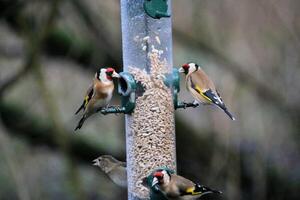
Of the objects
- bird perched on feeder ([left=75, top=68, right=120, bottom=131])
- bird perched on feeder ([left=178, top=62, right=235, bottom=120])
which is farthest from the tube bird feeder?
bird perched on feeder ([left=178, top=62, right=235, bottom=120])

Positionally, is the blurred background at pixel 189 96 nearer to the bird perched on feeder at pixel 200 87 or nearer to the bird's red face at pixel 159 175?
the bird perched on feeder at pixel 200 87

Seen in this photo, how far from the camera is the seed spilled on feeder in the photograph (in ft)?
18.9

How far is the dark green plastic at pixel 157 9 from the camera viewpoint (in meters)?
5.63

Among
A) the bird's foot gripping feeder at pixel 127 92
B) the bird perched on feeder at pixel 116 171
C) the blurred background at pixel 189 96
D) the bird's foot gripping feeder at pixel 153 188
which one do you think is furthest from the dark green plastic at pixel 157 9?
the blurred background at pixel 189 96

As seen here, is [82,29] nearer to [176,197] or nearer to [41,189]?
[41,189]

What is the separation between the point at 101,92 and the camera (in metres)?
5.77

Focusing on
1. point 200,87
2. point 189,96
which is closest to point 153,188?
point 200,87

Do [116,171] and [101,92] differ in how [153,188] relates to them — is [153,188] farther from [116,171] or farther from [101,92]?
[101,92]

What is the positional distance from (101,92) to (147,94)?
291 millimetres

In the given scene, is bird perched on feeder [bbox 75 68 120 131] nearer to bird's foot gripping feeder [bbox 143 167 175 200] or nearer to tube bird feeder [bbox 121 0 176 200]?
tube bird feeder [bbox 121 0 176 200]

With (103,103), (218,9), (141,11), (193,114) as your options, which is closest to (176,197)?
(103,103)

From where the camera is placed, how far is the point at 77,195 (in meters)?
8.12

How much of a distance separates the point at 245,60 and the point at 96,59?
1.47 meters

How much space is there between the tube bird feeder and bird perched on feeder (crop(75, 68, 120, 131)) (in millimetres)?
140
